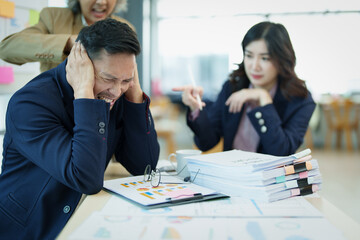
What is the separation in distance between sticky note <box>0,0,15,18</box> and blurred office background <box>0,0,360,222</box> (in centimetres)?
239

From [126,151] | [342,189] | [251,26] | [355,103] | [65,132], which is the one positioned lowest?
[342,189]

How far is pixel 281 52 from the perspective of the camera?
1570 millimetres

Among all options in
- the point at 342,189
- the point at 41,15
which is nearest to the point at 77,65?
the point at 41,15

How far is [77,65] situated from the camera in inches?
44.5

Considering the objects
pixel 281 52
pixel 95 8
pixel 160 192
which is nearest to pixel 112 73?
pixel 160 192

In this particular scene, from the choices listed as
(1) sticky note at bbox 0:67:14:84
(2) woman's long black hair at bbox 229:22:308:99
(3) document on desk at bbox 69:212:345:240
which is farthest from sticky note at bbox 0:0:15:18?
(3) document on desk at bbox 69:212:345:240

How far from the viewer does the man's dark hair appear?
1092 millimetres

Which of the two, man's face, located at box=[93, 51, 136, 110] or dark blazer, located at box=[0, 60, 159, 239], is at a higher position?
man's face, located at box=[93, 51, 136, 110]

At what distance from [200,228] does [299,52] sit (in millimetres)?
4332

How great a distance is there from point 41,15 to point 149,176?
99 centimetres

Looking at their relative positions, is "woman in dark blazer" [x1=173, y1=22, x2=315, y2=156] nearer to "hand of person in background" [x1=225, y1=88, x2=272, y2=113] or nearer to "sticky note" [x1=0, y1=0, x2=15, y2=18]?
"hand of person in background" [x1=225, y1=88, x2=272, y2=113]

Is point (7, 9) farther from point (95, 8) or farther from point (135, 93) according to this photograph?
point (135, 93)

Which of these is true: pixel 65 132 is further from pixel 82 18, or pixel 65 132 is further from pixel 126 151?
pixel 82 18

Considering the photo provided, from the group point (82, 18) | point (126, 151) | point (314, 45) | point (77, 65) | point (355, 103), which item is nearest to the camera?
point (77, 65)
